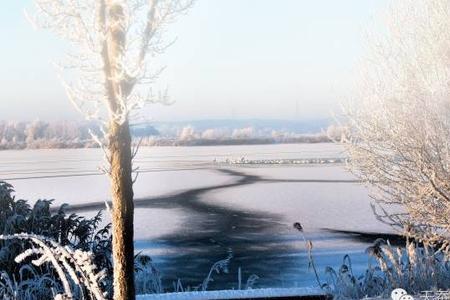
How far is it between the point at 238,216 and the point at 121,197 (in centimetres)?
1288

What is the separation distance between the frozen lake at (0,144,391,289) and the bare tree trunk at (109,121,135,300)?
17 centimetres

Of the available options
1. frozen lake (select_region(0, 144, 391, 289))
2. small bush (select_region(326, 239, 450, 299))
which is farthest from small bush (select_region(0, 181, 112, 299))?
small bush (select_region(326, 239, 450, 299))

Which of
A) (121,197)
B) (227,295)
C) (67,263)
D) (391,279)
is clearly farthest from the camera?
(391,279)

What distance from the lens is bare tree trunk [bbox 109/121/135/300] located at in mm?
4613

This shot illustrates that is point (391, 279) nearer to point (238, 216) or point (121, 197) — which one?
point (121, 197)

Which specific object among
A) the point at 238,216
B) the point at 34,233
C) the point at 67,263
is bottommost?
the point at 238,216

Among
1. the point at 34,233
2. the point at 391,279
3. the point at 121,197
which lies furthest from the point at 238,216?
the point at 121,197

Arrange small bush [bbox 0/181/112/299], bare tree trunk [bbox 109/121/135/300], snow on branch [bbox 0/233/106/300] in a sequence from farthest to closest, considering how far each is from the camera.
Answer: small bush [bbox 0/181/112/299] → snow on branch [bbox 0/233/106/300] → bare tree trunk [bbox 109/121/135/300]

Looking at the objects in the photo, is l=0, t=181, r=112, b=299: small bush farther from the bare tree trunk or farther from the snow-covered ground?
the bare tree trunk

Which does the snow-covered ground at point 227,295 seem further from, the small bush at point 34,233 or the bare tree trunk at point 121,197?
the small bush at point 34,233

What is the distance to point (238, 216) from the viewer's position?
57.1ft

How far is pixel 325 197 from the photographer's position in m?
21.8

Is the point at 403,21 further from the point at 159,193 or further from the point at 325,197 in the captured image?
the point at 159,193

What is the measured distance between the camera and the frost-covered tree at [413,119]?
798 centimetres
